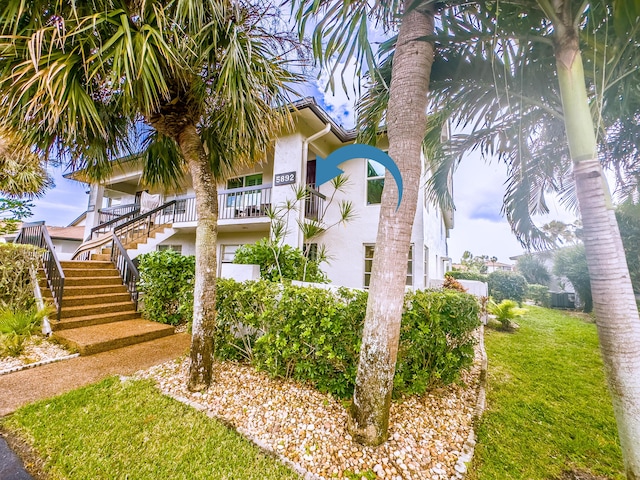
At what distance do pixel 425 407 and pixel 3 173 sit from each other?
1384 cm

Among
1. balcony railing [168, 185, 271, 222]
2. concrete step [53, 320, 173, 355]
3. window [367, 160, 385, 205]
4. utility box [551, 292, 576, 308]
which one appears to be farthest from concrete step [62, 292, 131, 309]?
utility box [551, 292, 576, 308]

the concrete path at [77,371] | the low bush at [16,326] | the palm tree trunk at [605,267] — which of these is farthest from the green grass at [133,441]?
the palm tree trunk at [605,267]

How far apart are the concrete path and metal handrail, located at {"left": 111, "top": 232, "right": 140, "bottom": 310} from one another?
2.48m

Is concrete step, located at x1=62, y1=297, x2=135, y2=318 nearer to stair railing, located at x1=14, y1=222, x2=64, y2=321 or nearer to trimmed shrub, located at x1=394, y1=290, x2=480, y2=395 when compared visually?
stair railing, located at x1=14, y1=222, x2=64, y2=321

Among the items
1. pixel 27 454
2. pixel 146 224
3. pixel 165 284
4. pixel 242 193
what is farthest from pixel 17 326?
pixel 146 224

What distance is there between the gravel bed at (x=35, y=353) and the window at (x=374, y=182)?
8.62 m

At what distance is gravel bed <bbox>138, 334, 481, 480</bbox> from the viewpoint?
2.37 meters

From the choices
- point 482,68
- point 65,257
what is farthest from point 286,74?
point 65,257

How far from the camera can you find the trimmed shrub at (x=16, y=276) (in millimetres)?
5543

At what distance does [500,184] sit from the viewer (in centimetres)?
561

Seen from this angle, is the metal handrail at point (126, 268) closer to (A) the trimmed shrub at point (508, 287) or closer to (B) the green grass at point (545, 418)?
(B) the green grass at point (545, 418)

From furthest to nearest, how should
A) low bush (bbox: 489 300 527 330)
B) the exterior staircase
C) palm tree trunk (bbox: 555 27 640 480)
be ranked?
low bush (bbox: 489 300 527 330) < the exterior staircase < palm tree trunk (bbox: 555 27 640 480)

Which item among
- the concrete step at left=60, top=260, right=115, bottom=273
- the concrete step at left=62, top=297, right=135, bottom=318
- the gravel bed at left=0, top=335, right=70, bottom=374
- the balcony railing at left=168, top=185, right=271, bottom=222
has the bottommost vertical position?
the gravel bed at left=0, top=335, right=70, bottom=374

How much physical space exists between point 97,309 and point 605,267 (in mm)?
9269
